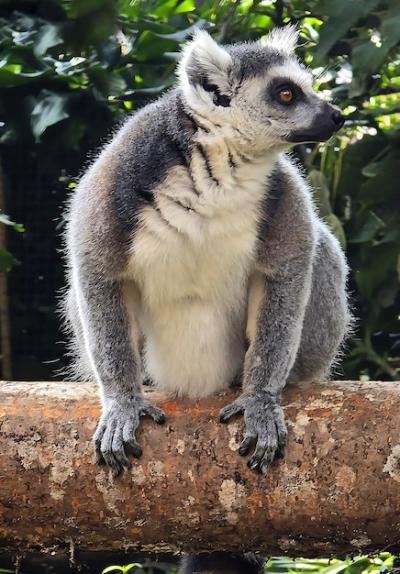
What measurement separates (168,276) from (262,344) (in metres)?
0.50

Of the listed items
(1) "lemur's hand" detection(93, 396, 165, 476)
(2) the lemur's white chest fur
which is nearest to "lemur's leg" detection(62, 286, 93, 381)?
(2) the lemur's white chest fur

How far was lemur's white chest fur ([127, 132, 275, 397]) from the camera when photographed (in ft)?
12.1

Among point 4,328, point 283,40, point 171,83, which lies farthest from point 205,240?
point 4,328

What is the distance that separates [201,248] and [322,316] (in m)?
0.82

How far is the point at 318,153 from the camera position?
590 centimetres

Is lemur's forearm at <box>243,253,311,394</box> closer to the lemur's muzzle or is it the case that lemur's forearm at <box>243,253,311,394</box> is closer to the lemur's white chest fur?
the lemur's white chest fur

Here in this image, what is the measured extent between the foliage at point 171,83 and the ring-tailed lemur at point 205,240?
→ 1.11m

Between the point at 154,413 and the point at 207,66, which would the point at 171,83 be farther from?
the point at 154,413

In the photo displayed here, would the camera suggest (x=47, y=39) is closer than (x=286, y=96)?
No

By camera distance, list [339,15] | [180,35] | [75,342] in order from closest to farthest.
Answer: [339,15], [75,342], [180,35]


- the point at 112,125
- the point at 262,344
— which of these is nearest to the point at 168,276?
the point at 262,344

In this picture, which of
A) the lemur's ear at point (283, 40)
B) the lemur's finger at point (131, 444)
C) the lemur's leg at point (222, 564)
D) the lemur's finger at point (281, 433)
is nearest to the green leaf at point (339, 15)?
the lemur's ear at point (283, 40)

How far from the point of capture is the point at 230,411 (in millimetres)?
3627

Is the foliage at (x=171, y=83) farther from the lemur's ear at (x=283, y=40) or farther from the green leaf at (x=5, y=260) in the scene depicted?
the green leaf at (x=5, y=260)
